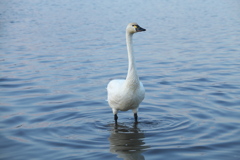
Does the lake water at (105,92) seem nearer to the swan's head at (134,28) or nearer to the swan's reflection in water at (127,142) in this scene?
the swan's reflection in water at (127,142)

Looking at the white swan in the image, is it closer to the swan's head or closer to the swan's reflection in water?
the swan's head

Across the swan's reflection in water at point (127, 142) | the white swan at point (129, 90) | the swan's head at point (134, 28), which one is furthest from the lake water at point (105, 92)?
the swan's head at point (134, 28)

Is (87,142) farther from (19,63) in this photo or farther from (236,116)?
(19,63)

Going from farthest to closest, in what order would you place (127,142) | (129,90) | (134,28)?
1. (134,28)
2. (129,90)
3. (127,142)

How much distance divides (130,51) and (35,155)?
2.88 metres

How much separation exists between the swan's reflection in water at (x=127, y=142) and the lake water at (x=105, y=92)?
0.02 meters

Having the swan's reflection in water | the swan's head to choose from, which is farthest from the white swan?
the swan's reflection in water

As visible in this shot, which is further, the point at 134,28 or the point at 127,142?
the point at 134,28

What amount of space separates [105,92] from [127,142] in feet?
12.8

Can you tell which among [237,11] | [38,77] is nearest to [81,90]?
[38,77]

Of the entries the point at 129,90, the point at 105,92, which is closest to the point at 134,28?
the point at 129,90

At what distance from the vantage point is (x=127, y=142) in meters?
8.30

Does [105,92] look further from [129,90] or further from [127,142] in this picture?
[127,142]

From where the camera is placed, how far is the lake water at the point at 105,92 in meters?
7.87
